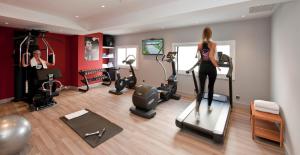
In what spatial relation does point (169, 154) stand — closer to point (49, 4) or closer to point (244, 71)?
point (244, 71)

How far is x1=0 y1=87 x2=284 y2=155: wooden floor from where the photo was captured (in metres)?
2.30

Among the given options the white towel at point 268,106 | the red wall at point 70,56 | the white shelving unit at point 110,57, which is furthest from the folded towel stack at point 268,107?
the white shelving unit at point 110,57

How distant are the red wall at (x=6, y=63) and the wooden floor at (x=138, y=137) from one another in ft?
2.56

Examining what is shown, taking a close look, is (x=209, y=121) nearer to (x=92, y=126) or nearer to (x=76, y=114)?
(x=92, y=126)

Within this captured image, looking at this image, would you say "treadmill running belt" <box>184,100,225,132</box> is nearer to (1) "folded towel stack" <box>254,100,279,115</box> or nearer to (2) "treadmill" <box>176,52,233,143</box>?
Answer: (2) "treadmill" <box>176,52,233,143</box>

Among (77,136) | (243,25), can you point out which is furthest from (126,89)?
(243,25)

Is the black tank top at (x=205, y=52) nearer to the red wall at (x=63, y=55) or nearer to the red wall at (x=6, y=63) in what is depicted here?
the red wall at (x=63, y=55)

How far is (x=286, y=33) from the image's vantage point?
2361 millimetres

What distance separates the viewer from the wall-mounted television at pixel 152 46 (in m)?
5.78

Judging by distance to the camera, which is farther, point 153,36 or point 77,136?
point 153,36

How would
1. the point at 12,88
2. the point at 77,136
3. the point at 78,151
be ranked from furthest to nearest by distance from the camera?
the point at 12,88
the point at 77,136
the point at 78,151

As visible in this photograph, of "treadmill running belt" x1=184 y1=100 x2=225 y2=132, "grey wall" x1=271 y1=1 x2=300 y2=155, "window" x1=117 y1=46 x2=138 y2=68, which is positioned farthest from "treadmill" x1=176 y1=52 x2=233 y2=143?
"window" x1=117 y1=46 x2=138 y2=68

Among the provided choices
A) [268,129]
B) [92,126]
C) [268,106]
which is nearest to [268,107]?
[268,106]

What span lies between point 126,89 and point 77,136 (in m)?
3.62
